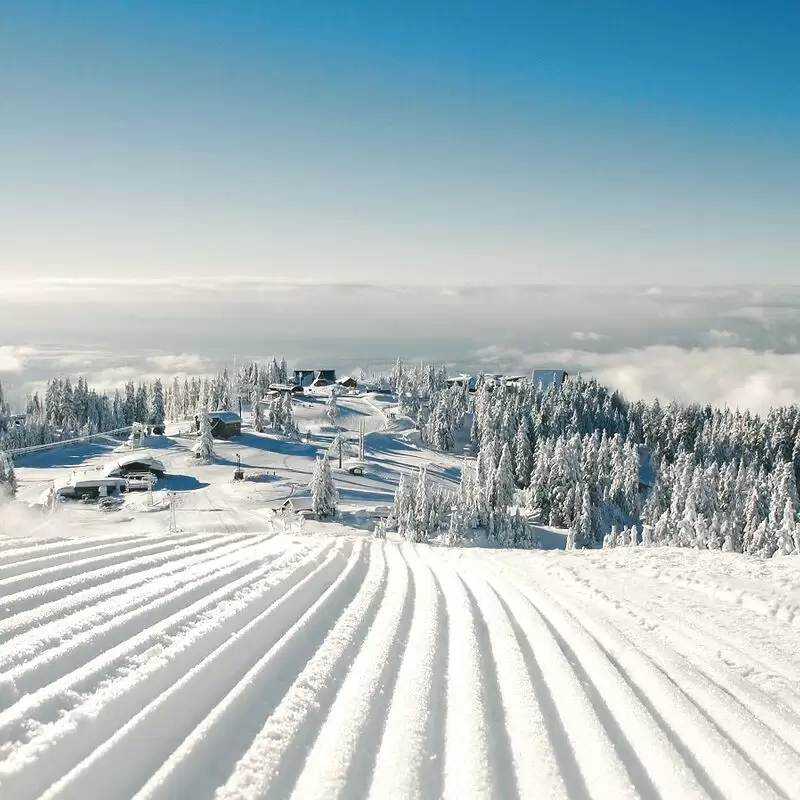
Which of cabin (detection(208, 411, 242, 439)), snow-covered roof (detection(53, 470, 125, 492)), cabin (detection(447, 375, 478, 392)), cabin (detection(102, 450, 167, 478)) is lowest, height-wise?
snow-covered roof (detection(53, 470, 125, 492))

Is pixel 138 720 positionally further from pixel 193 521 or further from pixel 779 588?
pixel 193 521

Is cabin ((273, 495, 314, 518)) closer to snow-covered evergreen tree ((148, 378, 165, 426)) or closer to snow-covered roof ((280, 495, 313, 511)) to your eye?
snow-covered roof ((280, 495, 313, 511))

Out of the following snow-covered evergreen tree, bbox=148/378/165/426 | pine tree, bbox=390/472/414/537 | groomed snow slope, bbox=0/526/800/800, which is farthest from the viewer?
snow-covered evergreen tree, bbox=148/378/165/426

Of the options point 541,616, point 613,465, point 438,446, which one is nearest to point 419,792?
point 541,616

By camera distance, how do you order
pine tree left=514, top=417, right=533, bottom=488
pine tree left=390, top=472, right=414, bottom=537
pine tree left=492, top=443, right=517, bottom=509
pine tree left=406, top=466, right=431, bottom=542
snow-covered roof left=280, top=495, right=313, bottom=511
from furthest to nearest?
pine tree left=514, top=417, right=533, bottom=488 < pine tree left=492, top=443, right=517, bottom=509 < snow-covered roof left=280, top=495, right=313, bottom=511 < pine tree left=390, top=472, right=414, bottom=537 < pine tree left=406, top=466, right=431, bottom=542

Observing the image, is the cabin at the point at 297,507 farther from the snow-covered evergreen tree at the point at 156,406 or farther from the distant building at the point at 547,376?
the distant building at the point at 547,376

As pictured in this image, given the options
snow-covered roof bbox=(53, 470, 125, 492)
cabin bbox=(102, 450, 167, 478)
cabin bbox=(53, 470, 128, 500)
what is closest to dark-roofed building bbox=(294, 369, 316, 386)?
snow-covered roof bbox=(53, 470, 125, 492)

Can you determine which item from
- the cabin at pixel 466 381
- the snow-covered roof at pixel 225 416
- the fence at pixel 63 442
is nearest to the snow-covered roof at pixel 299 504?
the snow-covered roof at pixel 225 416
